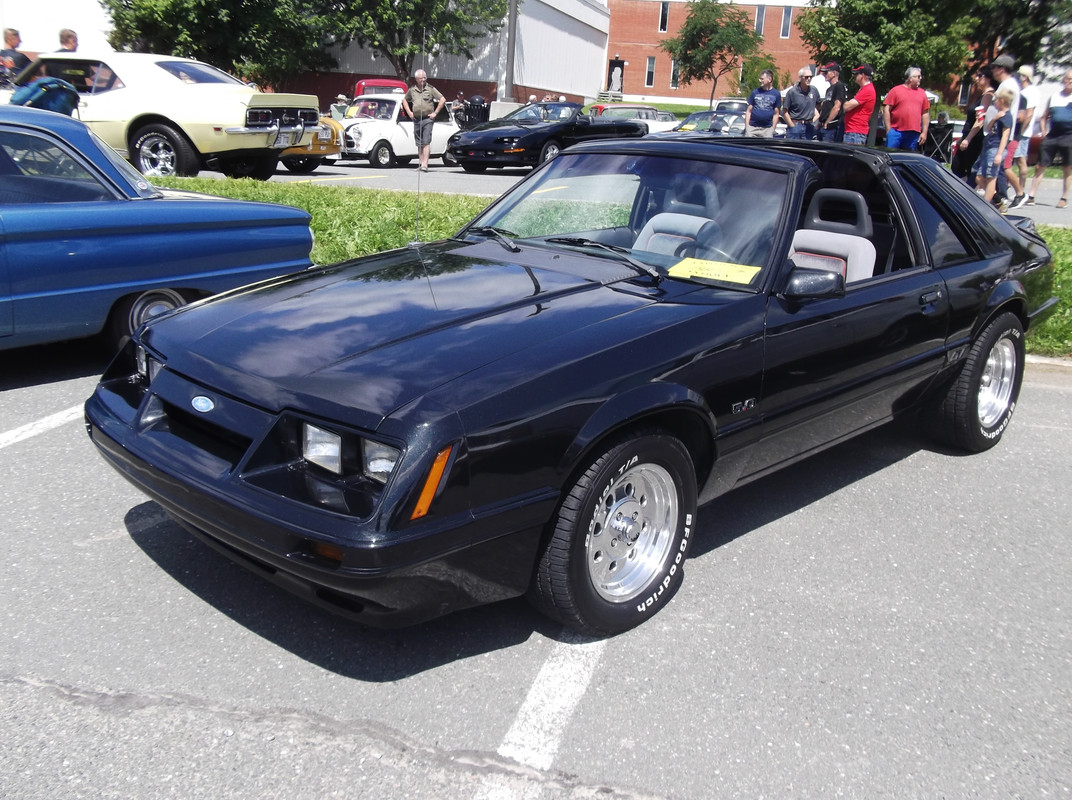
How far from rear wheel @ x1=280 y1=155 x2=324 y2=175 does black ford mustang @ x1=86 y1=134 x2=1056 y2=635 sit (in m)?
12.5

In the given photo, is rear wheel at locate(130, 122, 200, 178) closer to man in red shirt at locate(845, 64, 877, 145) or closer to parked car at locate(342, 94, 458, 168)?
parked car at locate(342, 94, 458, 168)

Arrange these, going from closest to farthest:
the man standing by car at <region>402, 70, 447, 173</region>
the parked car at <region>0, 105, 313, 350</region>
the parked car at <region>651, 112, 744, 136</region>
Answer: the parked car at <region>0, 105, 313, 350</region>, the man standing by car at <region>402, 70, 447, 173</region>, the parked car at <region>651, 112, 744, 136</region>

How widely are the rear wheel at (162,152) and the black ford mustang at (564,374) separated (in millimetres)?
8835

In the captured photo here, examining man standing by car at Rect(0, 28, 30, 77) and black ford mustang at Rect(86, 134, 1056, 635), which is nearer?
black ford mustang at Rect(86, 134, 1056, 635)

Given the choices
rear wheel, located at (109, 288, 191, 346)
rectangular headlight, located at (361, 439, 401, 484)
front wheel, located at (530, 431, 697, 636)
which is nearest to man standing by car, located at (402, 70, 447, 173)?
rear wheel, located at (109, 288, 191, 346)

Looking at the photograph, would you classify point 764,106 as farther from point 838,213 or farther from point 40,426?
point 40,426

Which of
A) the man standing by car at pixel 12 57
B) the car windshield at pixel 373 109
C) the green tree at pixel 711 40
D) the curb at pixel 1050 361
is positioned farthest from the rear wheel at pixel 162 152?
the green tree at pixel 711 40

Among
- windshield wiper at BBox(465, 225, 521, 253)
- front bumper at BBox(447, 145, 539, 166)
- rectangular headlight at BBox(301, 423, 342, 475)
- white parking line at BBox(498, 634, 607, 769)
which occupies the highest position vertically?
windshield wiper at BBox(465, 225, 521, 253)

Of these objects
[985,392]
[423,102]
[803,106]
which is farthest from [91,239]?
[803,106]

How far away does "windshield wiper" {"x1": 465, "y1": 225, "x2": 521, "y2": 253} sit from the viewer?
3.89 m

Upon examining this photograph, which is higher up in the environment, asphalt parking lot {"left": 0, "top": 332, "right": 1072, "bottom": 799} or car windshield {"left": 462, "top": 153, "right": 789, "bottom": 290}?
car windshield {"left": 462, "top": 153, "right": 789, "bottom": 290}

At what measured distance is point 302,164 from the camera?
16.2m

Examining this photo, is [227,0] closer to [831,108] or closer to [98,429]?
[831,108]

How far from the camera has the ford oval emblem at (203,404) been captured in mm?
2756
